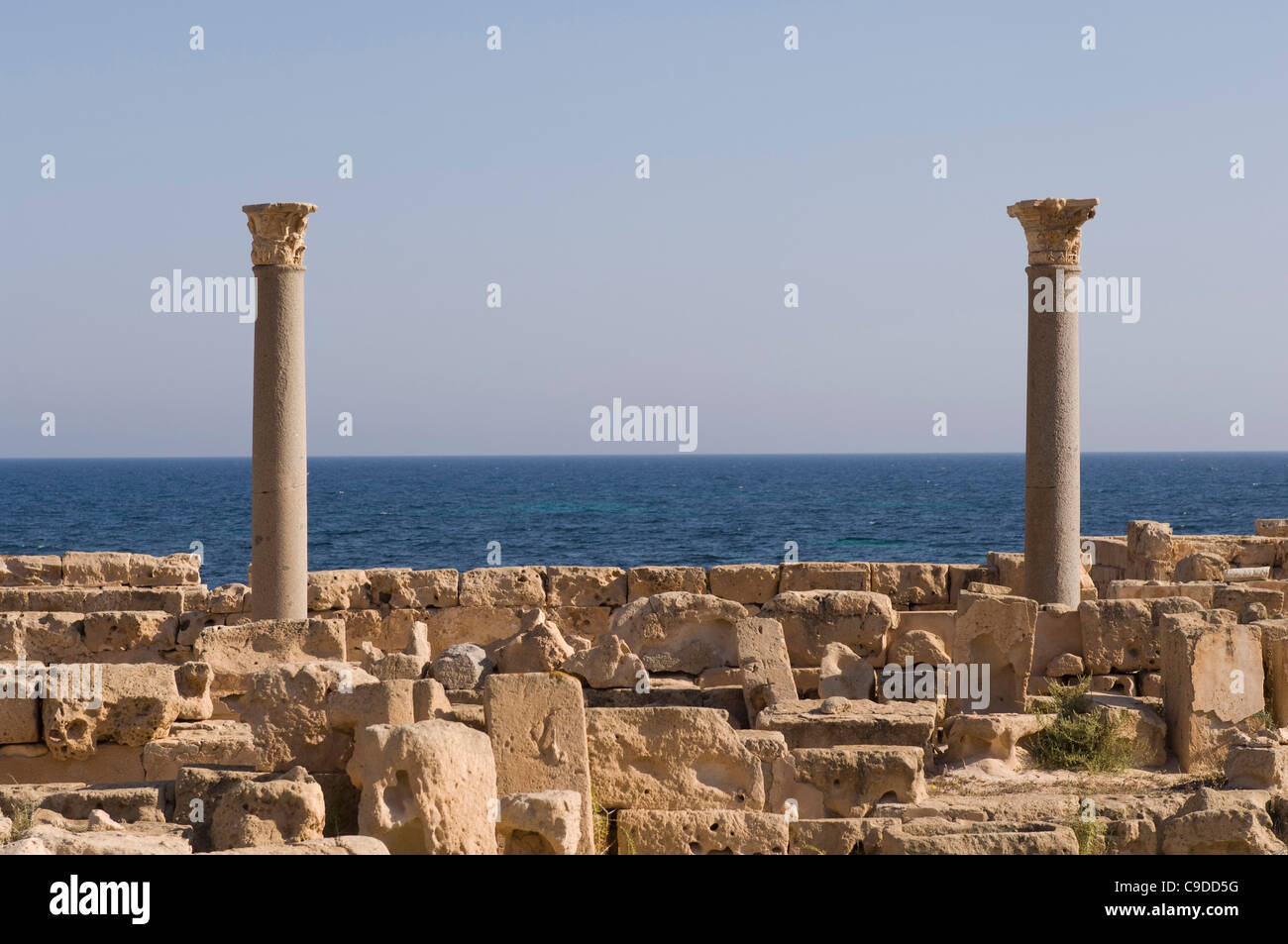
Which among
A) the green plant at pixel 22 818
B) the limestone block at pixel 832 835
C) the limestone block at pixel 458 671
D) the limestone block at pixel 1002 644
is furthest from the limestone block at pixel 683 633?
the green plant at pixel 22 818

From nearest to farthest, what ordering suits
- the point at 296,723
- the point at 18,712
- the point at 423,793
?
the point at 423,793, the point at 296,723, the point at 18,712

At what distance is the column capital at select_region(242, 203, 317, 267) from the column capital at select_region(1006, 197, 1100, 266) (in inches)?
238

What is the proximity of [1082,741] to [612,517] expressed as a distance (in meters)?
57.6

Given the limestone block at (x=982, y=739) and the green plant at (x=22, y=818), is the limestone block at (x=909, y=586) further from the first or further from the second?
the green plant at (x=22, y=818)

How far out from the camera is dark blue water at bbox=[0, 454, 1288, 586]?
48.3 m

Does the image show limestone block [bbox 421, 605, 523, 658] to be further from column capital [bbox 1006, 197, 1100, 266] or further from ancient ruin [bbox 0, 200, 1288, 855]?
column capital [bbox 1006, 197, 1100, 266]

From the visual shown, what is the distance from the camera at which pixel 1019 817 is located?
6133mm

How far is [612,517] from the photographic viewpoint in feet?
217

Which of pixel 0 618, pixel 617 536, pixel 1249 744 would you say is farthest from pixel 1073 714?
pixel 617 536

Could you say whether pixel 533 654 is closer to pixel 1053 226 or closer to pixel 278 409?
pixel 278 409

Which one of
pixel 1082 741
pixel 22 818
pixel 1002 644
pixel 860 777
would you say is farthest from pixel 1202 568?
pixel 22 818

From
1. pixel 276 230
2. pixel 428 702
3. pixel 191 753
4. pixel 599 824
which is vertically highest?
pixel 276 230

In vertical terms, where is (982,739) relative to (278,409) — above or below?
below
